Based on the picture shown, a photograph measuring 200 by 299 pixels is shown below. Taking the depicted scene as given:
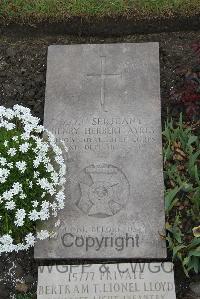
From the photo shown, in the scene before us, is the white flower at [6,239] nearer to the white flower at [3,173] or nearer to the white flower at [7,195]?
the white flower at [7,195]

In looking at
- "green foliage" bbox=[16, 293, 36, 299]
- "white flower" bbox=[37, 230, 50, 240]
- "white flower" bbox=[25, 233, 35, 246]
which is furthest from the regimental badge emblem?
"green foliage" bbox=[16, 293, 36, 299]

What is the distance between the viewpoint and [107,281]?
4270mm

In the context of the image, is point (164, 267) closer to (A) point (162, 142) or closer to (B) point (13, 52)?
(A) point (162, 142)

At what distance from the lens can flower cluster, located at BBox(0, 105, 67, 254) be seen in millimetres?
4219

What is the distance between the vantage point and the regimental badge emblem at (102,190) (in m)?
4.54

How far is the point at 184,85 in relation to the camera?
5062 mm

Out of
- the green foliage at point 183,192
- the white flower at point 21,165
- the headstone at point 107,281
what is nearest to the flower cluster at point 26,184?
the white flower at point 21,165

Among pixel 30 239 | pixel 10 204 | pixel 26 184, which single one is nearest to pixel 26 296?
pixel 30 239

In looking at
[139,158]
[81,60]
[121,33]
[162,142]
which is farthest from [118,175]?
[121,33]

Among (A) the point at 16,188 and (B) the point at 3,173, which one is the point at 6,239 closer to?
(A) the point at 16,188

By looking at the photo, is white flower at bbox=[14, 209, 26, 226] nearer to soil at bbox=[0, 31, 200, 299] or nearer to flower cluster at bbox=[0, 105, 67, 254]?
flower cluster at bbox=[0, 105, 67, 254]

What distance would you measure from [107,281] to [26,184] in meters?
0.94

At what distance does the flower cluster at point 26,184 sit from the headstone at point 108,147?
193 mm

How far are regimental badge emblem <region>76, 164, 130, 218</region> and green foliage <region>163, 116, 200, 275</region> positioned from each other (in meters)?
0.37
